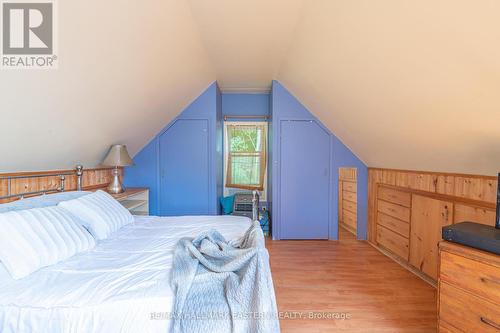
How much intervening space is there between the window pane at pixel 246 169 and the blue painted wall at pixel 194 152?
0.51 meters

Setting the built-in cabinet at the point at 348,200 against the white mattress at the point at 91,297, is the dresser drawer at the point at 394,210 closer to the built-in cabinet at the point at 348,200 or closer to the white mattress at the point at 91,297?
the built-in cabinet at the point at 348,200

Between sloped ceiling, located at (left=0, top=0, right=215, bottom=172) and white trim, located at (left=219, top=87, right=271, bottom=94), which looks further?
white trim, located at (left=219, top=87, right=271, bottom=94)

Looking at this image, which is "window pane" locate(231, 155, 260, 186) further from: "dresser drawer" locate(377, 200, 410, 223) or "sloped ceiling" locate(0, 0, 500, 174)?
"dresser drawer" locate(377, 200, 410, 223)

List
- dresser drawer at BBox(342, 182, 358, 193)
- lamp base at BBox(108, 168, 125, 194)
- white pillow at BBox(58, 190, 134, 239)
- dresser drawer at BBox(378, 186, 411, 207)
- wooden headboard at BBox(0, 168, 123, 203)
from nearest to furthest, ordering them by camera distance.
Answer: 1. white pillow at BBox(58, 190, 134, 239)
2. wooden headboard at BBox(0, 168, 123, 203)
3. dresser drawer at BBox(378, 186, 411, 207)
4. lamp base at BBox(108, 168, 125, 194)
5. dresser drawer at BBox(342, 182, 358, 193)

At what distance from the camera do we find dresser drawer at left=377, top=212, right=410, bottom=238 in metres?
2.60

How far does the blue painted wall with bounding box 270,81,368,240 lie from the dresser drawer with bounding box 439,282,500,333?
2.05 meters

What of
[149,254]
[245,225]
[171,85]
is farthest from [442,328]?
[171,85]

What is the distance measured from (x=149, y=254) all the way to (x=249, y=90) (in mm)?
3123

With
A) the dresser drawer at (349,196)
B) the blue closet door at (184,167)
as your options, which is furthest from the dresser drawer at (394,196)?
the blue closet door at (184,167)

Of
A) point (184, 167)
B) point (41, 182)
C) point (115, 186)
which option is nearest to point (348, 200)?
point (184, 167)

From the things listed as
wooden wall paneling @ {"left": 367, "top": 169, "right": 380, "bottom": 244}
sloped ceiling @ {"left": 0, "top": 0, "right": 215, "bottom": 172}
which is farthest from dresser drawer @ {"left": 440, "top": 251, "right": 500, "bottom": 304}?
sloped ceiling @ {"left": 0, "top": 0, "right": 215, "bottom": 172}

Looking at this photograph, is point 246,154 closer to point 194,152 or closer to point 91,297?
point 194,152

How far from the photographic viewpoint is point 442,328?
1.39 meters

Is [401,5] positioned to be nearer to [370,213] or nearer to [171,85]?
[171,85]
